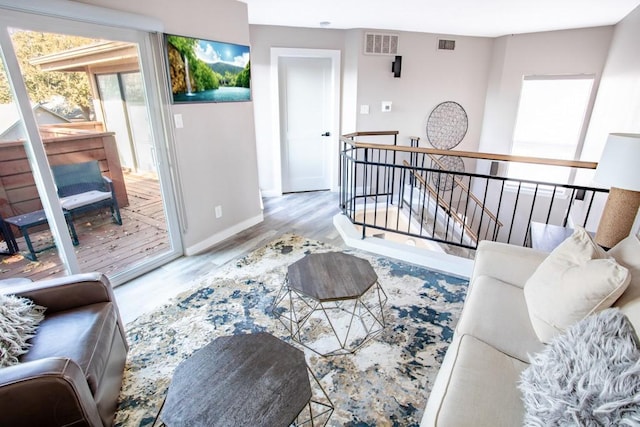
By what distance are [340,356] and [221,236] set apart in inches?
80.8

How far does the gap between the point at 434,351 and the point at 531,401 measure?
0.96m

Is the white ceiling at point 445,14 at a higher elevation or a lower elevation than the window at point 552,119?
higher

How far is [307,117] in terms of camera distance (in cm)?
479

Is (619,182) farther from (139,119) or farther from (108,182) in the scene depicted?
(108,182)

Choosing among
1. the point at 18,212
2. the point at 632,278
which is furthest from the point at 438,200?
the point at 18,212

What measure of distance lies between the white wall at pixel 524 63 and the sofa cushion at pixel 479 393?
4.73 metres

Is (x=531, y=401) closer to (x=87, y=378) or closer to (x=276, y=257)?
(x=87, y=378)

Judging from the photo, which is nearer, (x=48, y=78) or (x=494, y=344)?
(x=494, y=344)

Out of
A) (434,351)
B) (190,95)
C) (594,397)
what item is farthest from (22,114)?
(594,397)

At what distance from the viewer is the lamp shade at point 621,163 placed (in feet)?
5.55

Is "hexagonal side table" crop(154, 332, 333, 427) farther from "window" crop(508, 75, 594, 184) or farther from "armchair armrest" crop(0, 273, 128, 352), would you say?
"window" crop(508, 75, 594, 184)

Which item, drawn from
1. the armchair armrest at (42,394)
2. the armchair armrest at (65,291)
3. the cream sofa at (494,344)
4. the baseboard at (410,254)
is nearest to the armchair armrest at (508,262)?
the cream sofa at (494,344)

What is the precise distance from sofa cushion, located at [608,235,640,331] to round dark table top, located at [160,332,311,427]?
3.80ft

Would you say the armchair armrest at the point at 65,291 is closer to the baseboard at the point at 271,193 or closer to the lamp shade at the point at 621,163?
the lamp shade at the point at 621,163
